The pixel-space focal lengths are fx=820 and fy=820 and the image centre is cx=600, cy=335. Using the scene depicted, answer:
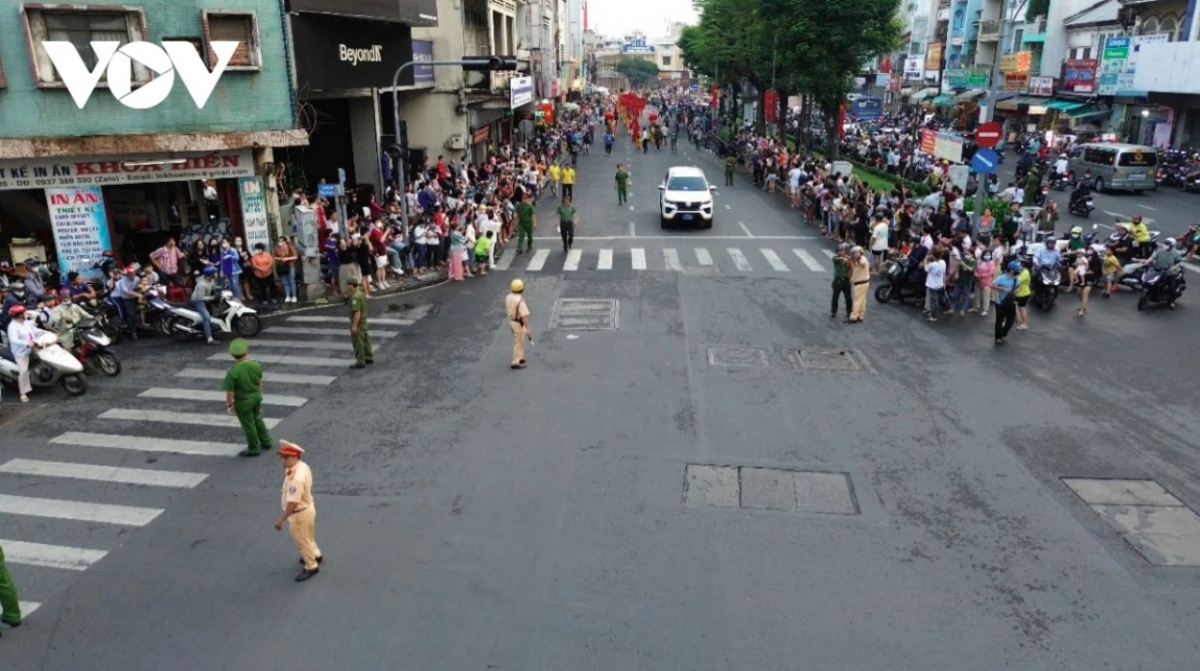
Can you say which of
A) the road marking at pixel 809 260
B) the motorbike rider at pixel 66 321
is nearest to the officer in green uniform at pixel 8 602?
the motorbike rider at pixel 66 321

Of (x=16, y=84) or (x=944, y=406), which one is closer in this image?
(x=944, y=406)

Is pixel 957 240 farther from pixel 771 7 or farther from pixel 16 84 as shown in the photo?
pixel 771 7

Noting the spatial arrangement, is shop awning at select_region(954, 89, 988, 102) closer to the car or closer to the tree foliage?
the tree foliage

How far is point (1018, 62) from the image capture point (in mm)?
60094

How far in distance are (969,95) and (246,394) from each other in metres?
70.3

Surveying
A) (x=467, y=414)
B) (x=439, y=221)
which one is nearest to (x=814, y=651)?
(x=467, y=414)

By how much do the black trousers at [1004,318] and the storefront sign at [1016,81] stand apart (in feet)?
172

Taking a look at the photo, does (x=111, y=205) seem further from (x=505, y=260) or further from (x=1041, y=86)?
(x=1041, y=86)

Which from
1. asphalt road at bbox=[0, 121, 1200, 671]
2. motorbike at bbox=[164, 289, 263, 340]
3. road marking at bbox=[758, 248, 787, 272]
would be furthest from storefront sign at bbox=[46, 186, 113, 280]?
road marking at bbox=[758, 248, 787, 272]

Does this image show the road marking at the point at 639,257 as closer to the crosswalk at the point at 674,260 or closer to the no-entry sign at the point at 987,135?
the crosswalk at the point at 674,260

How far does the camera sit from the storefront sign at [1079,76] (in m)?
48.7

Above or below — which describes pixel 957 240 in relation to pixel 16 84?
below

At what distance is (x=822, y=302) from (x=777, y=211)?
1342cm

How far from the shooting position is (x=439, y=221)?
850 inches
